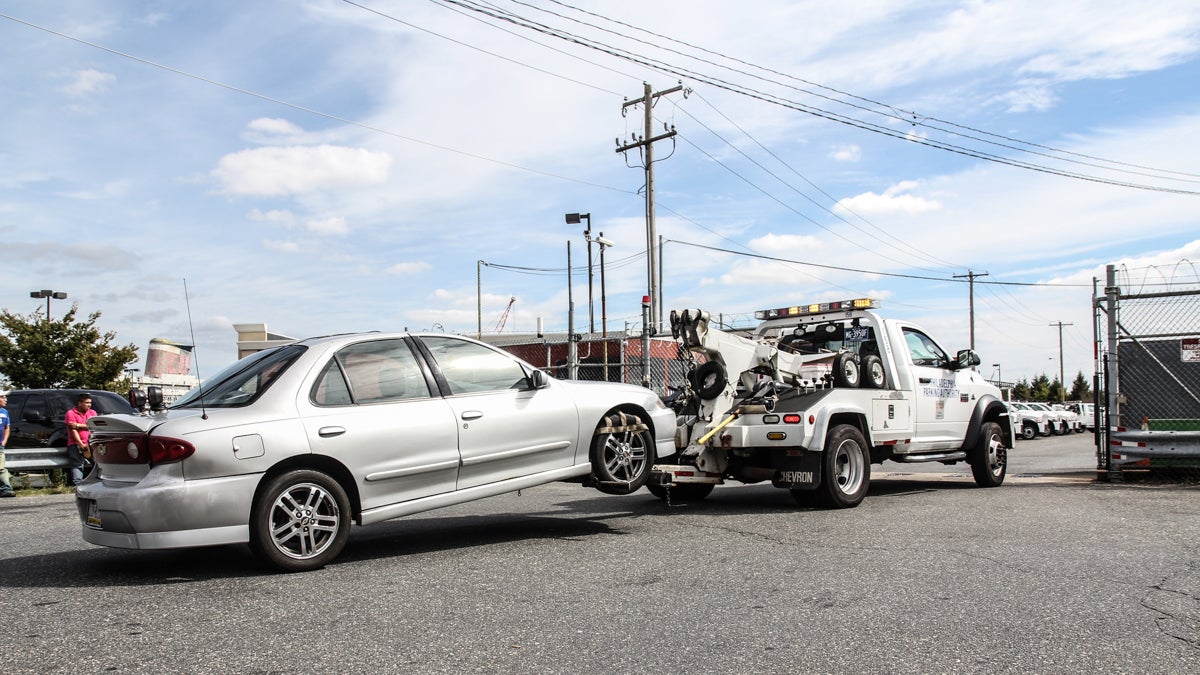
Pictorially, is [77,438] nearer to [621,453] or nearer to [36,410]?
[36,410]

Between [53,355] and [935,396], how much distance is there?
26072 mm

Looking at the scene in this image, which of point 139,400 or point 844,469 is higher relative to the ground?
point 139,400

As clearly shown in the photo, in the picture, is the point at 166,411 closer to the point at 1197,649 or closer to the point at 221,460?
the point at 221,460

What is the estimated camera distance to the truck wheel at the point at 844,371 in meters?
9.21

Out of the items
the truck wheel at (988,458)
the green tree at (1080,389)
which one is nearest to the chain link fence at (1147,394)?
the truck wheel at (988,458)

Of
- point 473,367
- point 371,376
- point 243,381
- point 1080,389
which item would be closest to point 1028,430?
point 473,367

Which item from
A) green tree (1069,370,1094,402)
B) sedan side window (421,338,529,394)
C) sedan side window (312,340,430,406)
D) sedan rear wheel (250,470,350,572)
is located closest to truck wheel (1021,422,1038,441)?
sedan side window (421,338,529,394)

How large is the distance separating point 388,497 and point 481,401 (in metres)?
0.98

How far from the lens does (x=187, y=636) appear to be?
14.0 feet

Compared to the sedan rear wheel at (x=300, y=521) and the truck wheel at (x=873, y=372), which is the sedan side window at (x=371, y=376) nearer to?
the sedan rear wheel at (x=300, y=521)

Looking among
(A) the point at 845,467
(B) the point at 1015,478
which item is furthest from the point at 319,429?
(B) the point at 1015,478

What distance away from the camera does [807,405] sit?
8758 millimetres

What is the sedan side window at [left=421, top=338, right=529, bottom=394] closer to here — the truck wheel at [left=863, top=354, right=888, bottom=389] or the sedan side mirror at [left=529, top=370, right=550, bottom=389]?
the sedan side mirror at [left=529, top=370, right=550, bottom=389]

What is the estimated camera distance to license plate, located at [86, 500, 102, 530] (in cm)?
560
